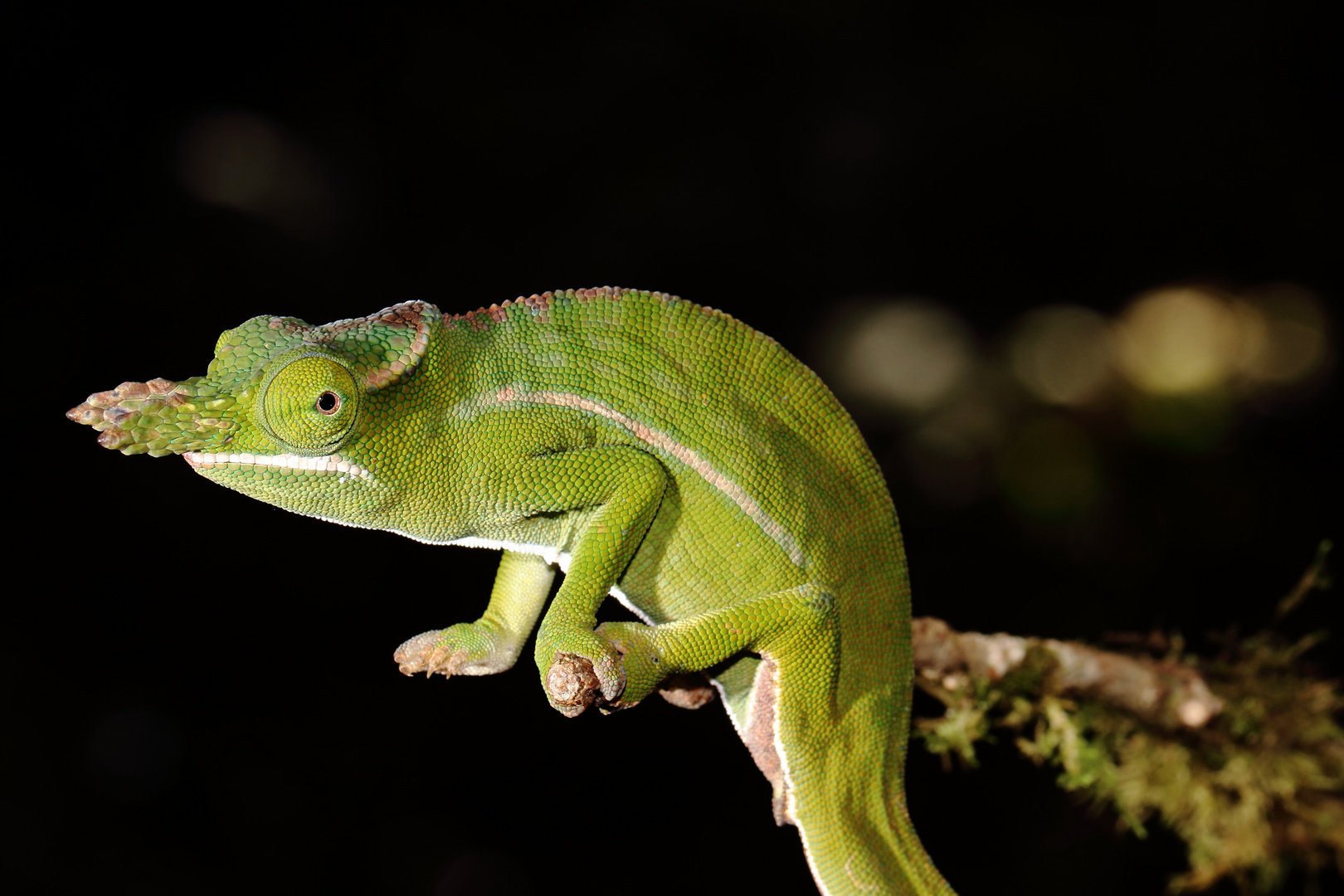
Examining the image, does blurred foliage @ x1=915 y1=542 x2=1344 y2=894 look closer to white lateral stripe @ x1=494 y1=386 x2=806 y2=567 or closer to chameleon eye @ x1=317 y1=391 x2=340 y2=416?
white lateral stripe @ x1=494 y1=386 x2=806 y2=567

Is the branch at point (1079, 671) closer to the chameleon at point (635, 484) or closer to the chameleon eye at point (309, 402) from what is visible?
the chameleon at point (635, 484)

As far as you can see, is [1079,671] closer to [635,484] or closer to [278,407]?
[635,484]

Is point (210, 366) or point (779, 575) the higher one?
point (210, 366)

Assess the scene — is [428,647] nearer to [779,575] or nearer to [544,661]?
[544,661]

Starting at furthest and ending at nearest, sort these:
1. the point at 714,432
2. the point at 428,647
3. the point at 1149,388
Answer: the point at 1149,388
the point at 428,647
the point at 714,432

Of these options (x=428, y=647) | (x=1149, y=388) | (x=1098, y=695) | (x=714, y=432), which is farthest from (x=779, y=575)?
(x=1149, y=388)

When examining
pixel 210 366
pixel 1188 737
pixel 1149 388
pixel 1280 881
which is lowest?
pixel 1280 881
